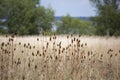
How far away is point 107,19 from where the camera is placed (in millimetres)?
28188

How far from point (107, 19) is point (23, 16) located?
11097mm

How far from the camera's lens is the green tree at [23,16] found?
35031mm

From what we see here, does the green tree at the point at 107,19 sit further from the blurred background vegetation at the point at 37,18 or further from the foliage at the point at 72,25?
the foliage at the point at 72,25

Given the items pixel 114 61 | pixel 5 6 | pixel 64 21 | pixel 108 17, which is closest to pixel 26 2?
pixel 5 6

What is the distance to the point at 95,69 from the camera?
263 inches

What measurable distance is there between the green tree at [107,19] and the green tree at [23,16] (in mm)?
7926

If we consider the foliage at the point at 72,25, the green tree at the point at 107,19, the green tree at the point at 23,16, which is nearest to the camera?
the green tree at the point at 107,19

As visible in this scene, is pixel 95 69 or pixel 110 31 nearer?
pixel 95 69

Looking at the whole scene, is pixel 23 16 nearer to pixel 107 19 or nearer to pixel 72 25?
pixel 107 19

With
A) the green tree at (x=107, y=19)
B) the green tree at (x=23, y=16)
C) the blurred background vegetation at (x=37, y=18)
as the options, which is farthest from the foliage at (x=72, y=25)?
the green tree at (x=107, y=19)

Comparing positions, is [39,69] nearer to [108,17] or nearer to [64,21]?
[108,17]

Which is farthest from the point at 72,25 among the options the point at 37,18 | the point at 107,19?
the point at 107,19

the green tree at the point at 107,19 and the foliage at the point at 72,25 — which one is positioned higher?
the green tree at the point at 107,19

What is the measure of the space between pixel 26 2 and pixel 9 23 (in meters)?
3.44
